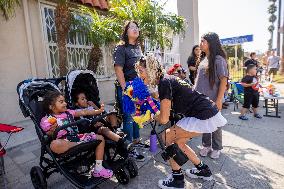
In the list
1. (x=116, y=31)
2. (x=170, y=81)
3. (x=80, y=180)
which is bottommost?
(x=80, y=180)

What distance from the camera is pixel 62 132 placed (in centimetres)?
298

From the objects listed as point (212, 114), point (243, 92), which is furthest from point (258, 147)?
point (243, 92)

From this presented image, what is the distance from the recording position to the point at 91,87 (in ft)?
13.2

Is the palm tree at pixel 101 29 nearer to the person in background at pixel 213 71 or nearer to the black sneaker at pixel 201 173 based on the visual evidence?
the person in background at pixel 213 71

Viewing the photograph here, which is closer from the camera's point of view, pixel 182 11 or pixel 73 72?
pixel 73 72

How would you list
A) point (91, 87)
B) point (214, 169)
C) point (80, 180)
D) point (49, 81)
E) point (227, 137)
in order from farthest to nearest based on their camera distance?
point (227, 137) < point (91, 87) < point (49, 81) < point (214, 169) < point (80, 180)

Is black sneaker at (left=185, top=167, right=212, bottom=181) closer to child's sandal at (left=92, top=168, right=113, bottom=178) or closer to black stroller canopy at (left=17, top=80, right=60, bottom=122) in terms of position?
child's sandal at (left=92, top=168, right=113, bottom=178)

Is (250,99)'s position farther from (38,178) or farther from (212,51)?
(38,178)

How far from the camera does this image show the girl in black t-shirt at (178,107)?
103 inches

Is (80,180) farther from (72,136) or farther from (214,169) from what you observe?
Answer: (214,169)

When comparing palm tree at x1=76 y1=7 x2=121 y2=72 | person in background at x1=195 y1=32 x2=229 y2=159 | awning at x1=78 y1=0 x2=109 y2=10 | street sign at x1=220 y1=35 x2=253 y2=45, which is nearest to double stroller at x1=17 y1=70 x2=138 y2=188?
person in background at x1=195 y1=32 x2=229 y2=159

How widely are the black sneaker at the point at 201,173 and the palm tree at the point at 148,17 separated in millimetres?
3616

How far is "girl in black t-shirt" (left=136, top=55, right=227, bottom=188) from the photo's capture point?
262 centimetres

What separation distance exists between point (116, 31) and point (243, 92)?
13.5 ft
